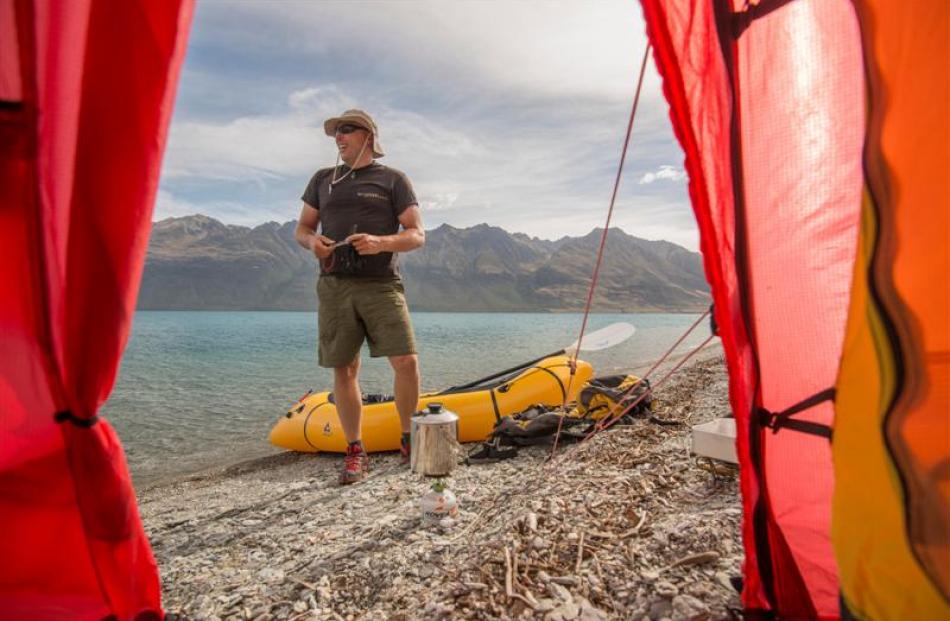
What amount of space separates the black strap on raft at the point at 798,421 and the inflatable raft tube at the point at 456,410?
12.6ft

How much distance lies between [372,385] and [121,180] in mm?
13101

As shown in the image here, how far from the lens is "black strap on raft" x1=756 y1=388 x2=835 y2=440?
1489 millimetres

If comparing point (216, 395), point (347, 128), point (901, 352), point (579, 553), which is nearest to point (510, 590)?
point (579, 553)

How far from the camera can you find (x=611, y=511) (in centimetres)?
240

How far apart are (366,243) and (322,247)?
36 centimetres

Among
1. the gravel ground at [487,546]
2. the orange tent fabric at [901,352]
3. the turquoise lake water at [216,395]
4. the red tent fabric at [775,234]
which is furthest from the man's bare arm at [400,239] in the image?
the turquoise lake water at [216,395]

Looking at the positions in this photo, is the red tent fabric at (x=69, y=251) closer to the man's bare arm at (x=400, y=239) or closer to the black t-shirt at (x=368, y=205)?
the man's bare arm at (x=400, y=239)

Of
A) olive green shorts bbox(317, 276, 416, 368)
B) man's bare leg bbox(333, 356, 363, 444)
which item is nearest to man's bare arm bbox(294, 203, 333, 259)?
olive green shorts bbox(317, 276, 416, 368)

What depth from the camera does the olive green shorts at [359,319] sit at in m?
3.65

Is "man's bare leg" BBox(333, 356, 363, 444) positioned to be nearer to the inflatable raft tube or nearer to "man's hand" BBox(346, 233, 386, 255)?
"man's hand" BBox(346, 233, 386, 255)

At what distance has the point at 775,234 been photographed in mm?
1542

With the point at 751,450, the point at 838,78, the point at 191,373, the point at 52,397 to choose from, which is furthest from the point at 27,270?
the point at 191,373

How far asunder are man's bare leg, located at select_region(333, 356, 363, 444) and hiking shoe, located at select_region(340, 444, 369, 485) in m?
0.08

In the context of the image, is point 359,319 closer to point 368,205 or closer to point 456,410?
point 368,205
